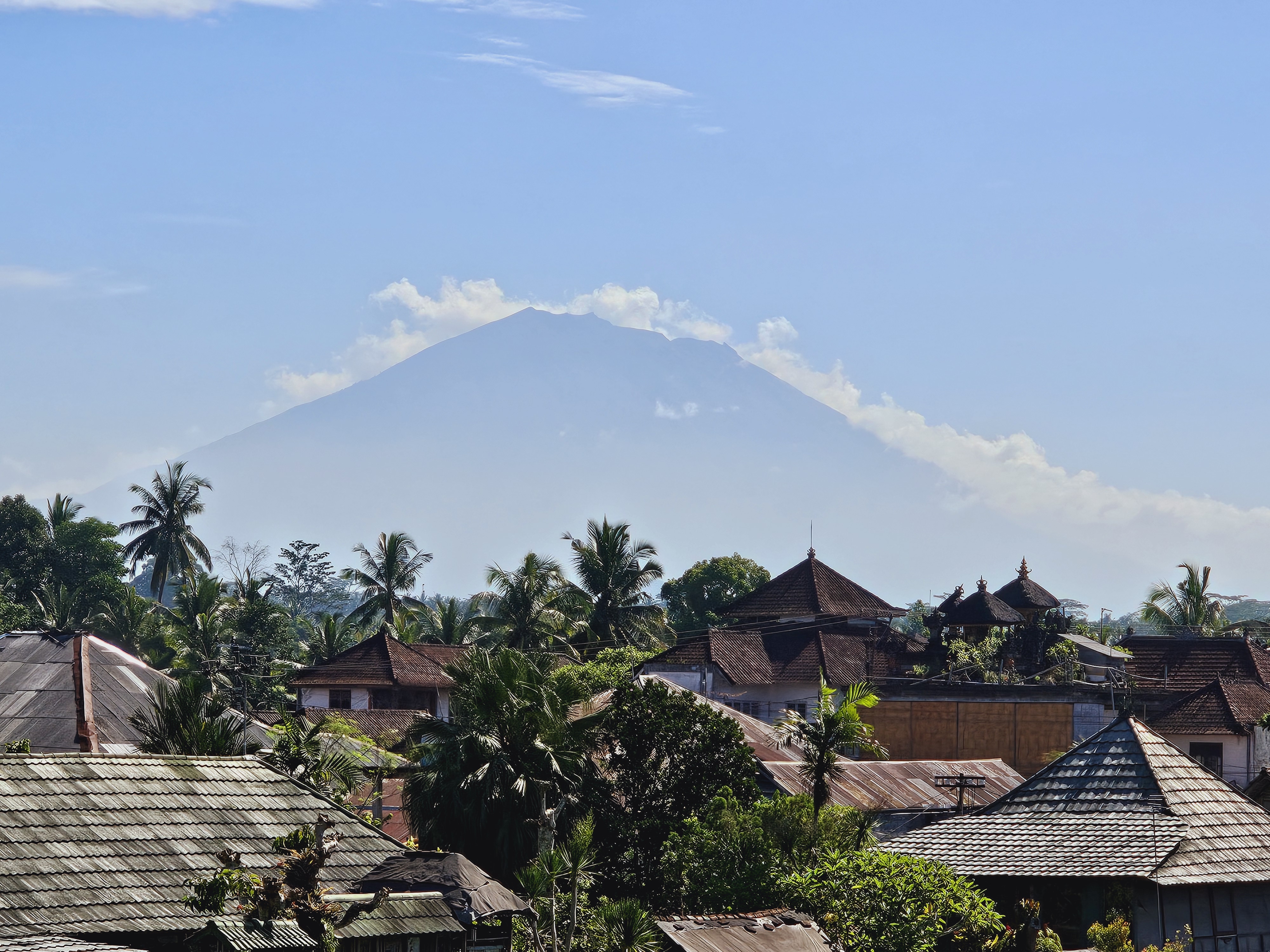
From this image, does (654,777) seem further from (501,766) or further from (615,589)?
(615,589)

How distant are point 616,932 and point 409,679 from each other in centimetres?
4981

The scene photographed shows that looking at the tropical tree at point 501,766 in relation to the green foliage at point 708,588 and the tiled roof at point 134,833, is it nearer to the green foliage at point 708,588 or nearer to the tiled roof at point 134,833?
the tiled roof at point 134,833

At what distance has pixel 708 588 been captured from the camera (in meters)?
100

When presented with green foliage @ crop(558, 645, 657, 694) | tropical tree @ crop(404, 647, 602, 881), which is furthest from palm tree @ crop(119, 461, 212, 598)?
tropical tree @ crop(404, 647, 602, 881)

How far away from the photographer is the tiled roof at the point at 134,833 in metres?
17.7

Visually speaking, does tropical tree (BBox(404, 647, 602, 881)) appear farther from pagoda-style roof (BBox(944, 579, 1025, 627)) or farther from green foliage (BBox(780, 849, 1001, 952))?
pagoda-style roof (BBox(944, 579, 1025, 627))

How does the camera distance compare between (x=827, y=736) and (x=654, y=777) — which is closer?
(x=827, y=736)

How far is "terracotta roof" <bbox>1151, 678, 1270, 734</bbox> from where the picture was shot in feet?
179

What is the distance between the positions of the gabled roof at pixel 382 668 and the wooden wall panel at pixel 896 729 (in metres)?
23.6

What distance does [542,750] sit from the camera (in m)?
33.3

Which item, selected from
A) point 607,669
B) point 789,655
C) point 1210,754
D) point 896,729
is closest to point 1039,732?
point 896,729

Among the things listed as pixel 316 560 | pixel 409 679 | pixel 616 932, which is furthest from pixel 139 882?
pixel 316 560

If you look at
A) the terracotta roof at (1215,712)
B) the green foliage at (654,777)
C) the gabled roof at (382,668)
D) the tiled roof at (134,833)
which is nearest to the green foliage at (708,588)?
the gabled roof at (382,668)

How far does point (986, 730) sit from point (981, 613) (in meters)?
9.62
